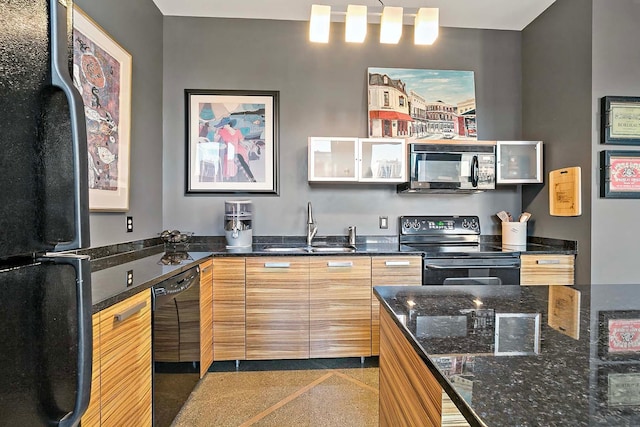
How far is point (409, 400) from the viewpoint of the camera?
3.07 feet

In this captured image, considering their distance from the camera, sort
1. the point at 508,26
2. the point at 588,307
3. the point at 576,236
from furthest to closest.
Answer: the point at 508,26 → the point at 576,236 → the point at 588,307

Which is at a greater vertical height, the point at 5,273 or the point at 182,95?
the point at 182,95

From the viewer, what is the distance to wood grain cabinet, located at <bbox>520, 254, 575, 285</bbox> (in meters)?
2.53

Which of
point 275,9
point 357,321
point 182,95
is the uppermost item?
point 275,9

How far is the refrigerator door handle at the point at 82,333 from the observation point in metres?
0.59

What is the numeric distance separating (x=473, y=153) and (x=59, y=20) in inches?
113

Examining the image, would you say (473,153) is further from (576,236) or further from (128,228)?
(128,228)

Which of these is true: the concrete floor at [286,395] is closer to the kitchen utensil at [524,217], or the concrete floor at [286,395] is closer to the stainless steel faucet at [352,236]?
the stainless steel faucet at [352,236]

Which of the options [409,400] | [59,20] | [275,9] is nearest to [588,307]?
[409,400]

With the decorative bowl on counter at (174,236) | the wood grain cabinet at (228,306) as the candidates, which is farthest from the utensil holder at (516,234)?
the decorative bowl on counter at (174,236)

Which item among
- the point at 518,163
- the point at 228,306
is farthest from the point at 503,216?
the point at 228,306

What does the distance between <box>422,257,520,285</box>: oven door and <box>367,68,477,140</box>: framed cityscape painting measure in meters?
1.17

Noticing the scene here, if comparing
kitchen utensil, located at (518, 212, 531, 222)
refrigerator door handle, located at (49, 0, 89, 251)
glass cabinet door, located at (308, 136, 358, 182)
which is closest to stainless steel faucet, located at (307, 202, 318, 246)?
glass cabinet door, located at (308, 136, 358, 182)

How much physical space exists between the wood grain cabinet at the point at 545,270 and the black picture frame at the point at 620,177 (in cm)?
56
